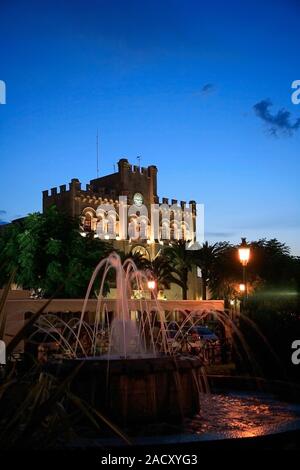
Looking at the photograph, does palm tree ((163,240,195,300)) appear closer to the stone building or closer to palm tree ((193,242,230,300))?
palm tree ((193,242,230,300))

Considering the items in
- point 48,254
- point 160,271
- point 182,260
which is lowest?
point 48,254

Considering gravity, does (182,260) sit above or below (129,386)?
above

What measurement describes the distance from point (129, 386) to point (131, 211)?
57970 mm

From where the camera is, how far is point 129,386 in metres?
7.88

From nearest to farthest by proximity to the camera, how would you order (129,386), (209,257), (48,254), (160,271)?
(129,386) < (48,254) < (209,257) < (160,271)

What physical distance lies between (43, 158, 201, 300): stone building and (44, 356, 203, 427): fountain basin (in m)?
49.8

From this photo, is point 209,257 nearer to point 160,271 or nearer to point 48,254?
point 160,271

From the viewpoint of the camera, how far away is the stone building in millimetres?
60156

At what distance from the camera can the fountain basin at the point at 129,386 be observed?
7.82 m

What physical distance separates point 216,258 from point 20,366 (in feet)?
128

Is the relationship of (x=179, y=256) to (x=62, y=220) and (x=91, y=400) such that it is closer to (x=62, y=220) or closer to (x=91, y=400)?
(x=62, y=220)

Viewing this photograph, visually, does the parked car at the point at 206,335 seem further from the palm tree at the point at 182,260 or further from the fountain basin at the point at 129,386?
the palm tree at the point at 182,260

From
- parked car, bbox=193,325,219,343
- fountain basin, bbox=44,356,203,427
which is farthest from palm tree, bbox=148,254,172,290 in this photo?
fountain basin, bbox=44,356,203,427

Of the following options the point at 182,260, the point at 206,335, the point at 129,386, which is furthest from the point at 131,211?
the point at 129,386
